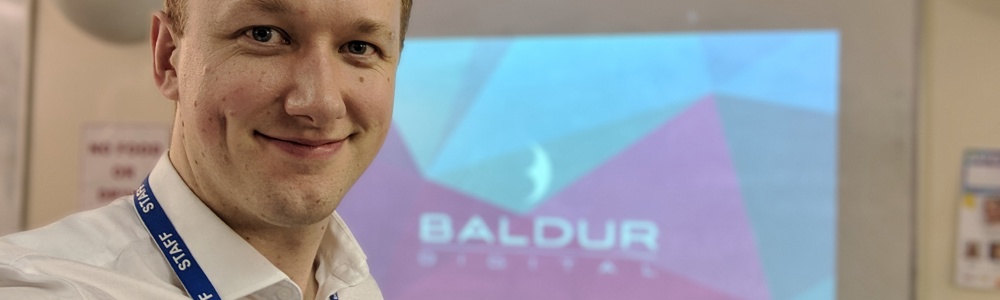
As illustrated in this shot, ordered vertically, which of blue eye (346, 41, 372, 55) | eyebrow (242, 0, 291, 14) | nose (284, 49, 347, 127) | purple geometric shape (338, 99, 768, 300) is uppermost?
eyebrow (242, 0, 291, 14)

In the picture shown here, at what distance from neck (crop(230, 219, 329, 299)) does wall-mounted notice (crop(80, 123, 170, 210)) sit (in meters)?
1.91

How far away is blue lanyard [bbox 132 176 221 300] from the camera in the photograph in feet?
3.25

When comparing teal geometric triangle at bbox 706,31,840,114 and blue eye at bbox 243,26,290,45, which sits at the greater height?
teal geometric triangle at bbox 706,31,840,114

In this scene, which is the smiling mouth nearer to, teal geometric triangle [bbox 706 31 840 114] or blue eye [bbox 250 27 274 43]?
blue eye [bbox 250 27 274 43]

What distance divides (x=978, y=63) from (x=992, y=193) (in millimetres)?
337

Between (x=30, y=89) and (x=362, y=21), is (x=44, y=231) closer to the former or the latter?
(x=362, y=21)

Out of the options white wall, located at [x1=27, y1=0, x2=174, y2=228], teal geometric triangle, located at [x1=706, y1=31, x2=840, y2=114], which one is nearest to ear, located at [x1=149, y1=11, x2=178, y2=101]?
teal geometric triangle, located at [x1=706, y1=31, x2=840, y2=114]

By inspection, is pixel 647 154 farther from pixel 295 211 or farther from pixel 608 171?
pixel 295 211

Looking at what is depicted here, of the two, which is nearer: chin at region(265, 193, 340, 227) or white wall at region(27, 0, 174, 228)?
chin at region(265, 193, 340, 227)

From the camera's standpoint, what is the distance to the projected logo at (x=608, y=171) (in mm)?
2383

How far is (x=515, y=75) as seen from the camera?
102 inches

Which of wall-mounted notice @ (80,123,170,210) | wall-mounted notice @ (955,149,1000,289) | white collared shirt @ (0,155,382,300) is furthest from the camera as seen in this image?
wall-mounted notice @ (80,123,170,210)

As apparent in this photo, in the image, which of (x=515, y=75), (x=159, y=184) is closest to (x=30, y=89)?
(x=515, y=75)

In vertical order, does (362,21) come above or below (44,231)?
above
